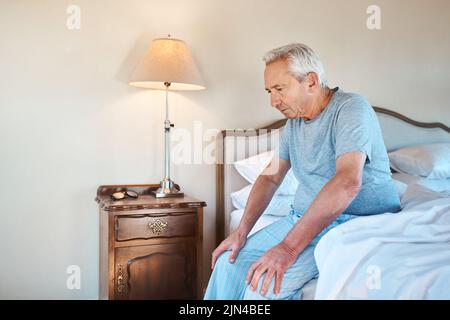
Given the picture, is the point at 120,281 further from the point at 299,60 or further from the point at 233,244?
the point at 299,60

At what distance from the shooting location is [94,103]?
2355 mm

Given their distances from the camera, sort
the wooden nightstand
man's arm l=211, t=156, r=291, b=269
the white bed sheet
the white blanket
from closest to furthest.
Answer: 1. the white blanket
2. man's arm l=211, t=156, r=291, b=269
3. the wooden nightstand
4. the white bed sheet

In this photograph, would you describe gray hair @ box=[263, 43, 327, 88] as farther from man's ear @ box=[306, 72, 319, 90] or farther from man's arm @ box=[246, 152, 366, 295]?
man's arm @ box=[246, 152, 366, 295]

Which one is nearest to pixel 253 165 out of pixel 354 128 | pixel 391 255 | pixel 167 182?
pixel 167 182

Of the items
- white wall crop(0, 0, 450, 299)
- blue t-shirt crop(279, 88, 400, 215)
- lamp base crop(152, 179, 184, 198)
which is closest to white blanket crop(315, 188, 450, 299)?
blue t-shirt crop(279, 88, 400, 215)

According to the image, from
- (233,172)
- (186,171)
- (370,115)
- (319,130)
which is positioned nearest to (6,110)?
(186,171)

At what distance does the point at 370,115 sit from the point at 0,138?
1.85 m

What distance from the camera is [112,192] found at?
7.78ft

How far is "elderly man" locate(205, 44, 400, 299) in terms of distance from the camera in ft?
3.81

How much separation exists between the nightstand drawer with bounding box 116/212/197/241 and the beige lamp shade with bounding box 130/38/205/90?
0.66 metres

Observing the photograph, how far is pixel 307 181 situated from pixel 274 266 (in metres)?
0.37

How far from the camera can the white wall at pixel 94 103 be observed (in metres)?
2.26
